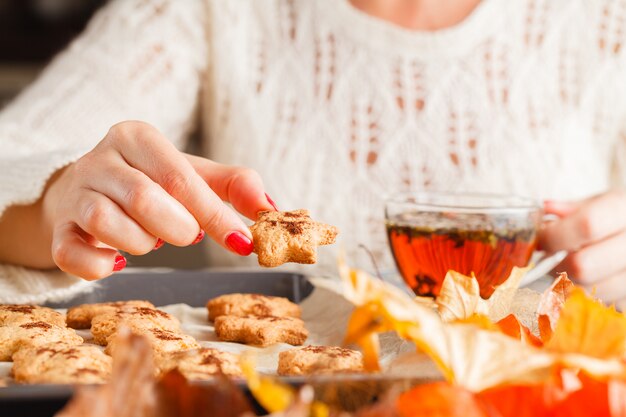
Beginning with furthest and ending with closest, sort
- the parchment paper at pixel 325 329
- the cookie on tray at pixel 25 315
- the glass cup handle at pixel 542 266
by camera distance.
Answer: the glass cup handle at pixel 542 266
the cookie on tray at pixel 25 315
the parchment paper at pixel 325 329

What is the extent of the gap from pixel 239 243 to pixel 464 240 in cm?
36

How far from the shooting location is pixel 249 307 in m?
1.01

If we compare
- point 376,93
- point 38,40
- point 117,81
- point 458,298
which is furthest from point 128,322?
point 38,40

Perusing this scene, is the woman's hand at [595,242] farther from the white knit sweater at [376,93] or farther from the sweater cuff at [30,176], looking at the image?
the sweater cuff at [30,176]

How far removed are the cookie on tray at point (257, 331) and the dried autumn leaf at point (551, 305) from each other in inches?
15.7

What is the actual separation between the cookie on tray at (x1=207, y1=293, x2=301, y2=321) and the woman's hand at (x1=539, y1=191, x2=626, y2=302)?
0.41 meters

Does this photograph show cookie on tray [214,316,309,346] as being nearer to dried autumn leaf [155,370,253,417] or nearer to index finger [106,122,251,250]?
index finger [106,122,251,250]

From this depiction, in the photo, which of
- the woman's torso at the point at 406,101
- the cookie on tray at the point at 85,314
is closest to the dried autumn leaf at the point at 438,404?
the cookie on tray at the point at 85,314

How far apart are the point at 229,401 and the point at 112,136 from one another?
59 centimetres

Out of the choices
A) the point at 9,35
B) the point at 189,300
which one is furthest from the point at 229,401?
the point at 9,35

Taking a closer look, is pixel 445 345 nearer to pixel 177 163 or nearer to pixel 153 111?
pixel 177 163

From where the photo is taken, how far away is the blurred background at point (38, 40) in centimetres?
318

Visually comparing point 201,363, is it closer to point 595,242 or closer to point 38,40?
point 595,242

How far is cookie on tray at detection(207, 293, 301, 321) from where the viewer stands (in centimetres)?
99
